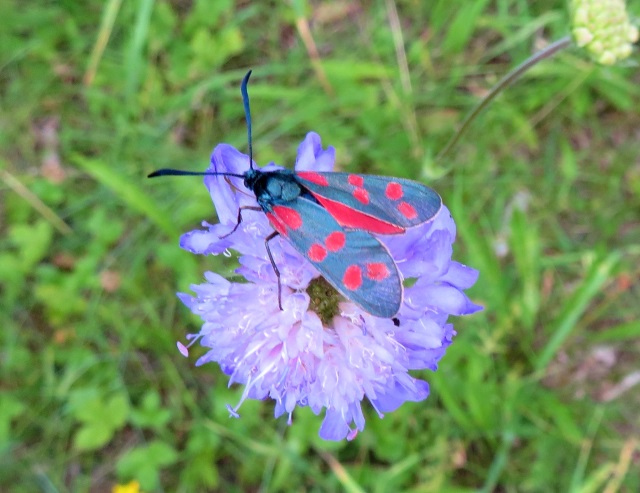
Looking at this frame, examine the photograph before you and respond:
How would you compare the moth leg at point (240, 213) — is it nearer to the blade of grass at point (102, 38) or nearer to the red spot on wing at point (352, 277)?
the red spot on wing at point (352, 277)

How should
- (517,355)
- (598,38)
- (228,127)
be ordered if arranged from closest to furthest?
(598,38)
(517,355)
(228,127)

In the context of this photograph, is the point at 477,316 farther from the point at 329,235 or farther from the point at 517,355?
the point at 329,235

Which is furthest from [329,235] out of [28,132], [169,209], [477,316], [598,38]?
[28,132]

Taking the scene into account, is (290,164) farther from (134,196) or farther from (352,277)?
(352,277)

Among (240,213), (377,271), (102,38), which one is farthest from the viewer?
(102,38)

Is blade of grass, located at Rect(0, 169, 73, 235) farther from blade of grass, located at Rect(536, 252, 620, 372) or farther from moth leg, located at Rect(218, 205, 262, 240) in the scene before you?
blade of grass, located at Rect(536, 252, 620, 372)

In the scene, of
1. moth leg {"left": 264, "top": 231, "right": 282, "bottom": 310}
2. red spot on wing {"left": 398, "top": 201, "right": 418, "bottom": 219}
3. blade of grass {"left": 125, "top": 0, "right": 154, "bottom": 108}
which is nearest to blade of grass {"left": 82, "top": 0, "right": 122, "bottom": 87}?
blade of grass {"left": 125, "top": 0, "right": 154, "bottom": 108}

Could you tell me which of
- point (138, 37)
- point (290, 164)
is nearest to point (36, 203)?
point (138, 37)
